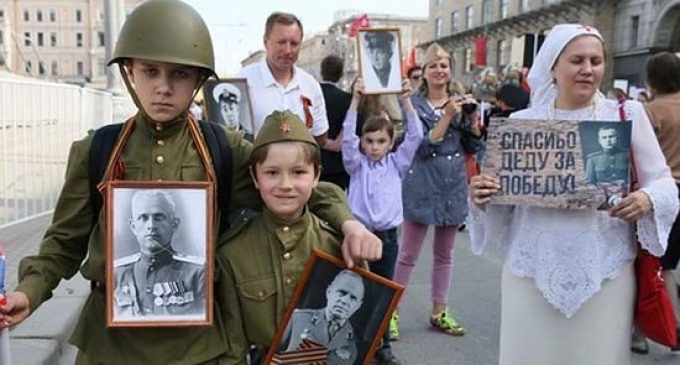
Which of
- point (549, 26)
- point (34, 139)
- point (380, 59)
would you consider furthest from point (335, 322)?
point (549, 26)

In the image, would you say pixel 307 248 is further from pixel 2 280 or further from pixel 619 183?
pixel 619 183

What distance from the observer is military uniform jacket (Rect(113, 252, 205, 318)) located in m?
1.87

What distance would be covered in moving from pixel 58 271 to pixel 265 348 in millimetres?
660

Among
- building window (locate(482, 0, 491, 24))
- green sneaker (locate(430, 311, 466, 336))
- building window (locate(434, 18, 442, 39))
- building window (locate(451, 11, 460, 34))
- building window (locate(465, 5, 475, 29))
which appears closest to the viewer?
green sneaker (locate(430, 311, 466, 336))

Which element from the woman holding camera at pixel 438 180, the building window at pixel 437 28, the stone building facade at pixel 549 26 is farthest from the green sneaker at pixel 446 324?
the building window at pixel 437 28

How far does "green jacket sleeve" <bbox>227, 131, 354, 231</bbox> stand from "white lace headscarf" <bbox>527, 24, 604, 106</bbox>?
106 centimetres

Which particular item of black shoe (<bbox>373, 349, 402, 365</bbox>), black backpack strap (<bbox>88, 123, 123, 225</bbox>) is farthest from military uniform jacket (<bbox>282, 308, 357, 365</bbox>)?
black shoe (<bbox>373, 349, 402, 365</bbox>)

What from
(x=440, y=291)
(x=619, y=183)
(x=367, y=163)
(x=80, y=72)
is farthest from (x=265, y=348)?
(x=80, y=72)

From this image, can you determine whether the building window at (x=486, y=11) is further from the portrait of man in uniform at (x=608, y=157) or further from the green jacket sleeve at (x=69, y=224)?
the green jacket sleeve at (x=69, y=224)

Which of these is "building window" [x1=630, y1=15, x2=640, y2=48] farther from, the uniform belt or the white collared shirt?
the uniform belt

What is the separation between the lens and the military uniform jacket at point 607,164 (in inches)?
98.7

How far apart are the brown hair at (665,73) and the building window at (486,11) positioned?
4854cm

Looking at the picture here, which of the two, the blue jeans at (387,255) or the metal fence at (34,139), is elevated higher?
the metal fence at (34,139)

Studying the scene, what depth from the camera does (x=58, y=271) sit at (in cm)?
200
